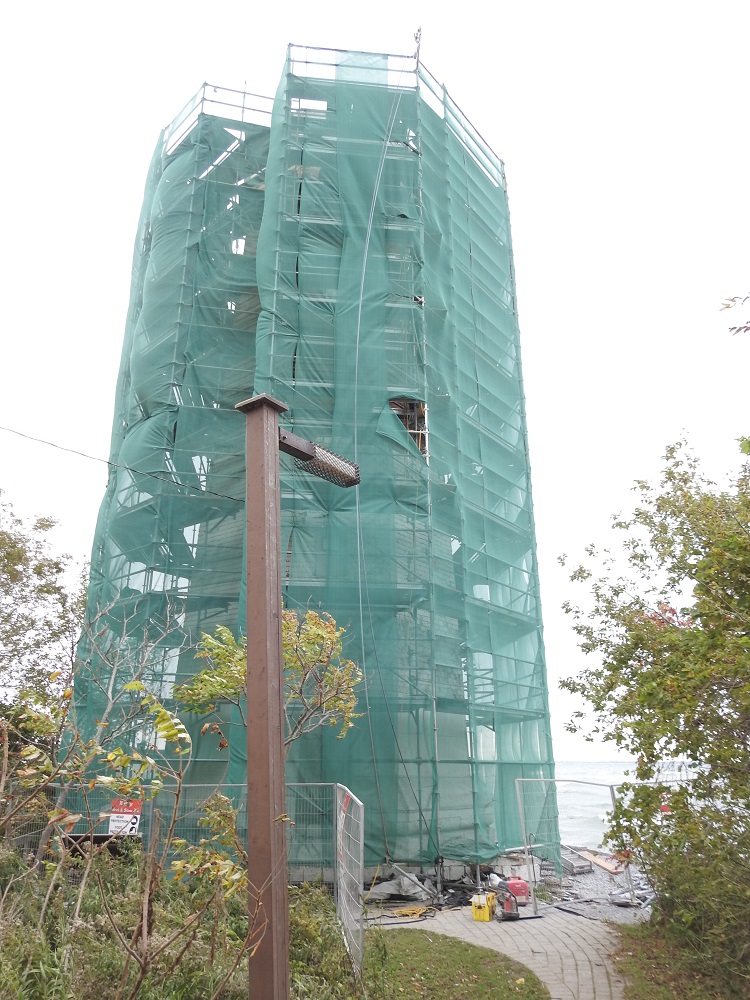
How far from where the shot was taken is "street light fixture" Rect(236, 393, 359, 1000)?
396 cm

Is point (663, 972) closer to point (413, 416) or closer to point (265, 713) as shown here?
point (265, 713)

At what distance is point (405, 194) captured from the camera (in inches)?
552

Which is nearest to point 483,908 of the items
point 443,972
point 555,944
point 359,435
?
point 555,944

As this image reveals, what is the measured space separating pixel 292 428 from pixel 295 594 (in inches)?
110

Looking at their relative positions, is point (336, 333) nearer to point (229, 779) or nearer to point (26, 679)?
point (229, 779)

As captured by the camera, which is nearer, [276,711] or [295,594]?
[276,711]

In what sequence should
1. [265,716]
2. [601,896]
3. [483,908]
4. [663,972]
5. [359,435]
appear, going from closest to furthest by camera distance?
[265,716] → [663,972] → [483,908] → [601,896] → [359,435]

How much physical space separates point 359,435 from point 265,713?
819 cm

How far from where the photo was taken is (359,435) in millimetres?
12125

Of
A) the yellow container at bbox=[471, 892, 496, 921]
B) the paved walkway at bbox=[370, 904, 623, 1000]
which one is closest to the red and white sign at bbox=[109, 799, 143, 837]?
the paved walkway at bbox=[370, 904, 623, 1000]

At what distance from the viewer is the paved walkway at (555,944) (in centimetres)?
624

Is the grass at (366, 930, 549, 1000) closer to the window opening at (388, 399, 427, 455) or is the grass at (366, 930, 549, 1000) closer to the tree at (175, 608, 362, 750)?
the tree at (175, 608, 362, 750)

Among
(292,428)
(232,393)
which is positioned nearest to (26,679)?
(232,393)

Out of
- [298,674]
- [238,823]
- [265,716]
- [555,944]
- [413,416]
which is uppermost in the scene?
[413,416]
